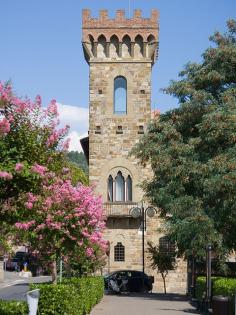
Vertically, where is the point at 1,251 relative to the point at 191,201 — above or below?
below

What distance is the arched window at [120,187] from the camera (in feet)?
153

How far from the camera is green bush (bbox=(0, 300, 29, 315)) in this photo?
15116 millimetres

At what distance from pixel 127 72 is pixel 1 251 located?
2433cm

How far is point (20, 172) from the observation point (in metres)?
11.9

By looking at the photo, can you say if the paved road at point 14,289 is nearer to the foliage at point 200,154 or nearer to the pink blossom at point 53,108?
the foliage at point 200,154

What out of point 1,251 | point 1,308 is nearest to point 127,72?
point 1,251

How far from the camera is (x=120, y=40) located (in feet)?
155

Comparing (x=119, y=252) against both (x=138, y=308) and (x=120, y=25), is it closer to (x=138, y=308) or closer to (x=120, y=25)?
(x=120, y=25)

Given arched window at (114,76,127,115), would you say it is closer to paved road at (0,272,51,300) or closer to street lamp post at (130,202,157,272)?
street lamp post at (130,202,157,272)

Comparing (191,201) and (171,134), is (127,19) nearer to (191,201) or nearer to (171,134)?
(171,134)

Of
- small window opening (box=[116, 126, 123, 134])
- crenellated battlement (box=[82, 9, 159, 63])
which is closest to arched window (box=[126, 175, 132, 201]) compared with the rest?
small window opening (box=[116, 126, 123, 134])

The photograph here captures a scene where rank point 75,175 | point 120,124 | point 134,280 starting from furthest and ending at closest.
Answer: point 120,124 → point 134,280 → point 75,175

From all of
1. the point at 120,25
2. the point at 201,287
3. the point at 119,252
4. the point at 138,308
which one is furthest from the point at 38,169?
the point at 120,25

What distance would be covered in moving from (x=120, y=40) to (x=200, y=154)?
65.3 ft
